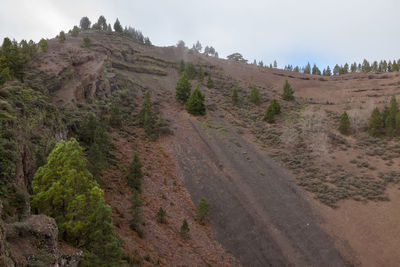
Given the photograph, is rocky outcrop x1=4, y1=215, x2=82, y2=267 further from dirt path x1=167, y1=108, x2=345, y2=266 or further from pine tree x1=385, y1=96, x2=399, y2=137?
pine tree x1=385, y1=96, x2=399, y2=137

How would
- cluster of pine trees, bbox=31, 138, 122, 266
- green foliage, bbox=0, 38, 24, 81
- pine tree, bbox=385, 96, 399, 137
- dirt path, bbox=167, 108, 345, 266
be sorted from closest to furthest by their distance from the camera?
cluster of pine trees, bbox=31, 138, 122, 266 < dirt path, bbox=167, 108, 345, 266 < green foliage, bbox=0, 38, 24, 81 < pine tree, bbox=385, 96, 399, 137

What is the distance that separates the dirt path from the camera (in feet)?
67.9

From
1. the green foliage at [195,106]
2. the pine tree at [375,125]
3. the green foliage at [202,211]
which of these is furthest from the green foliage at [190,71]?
the green foliage at [202,211]

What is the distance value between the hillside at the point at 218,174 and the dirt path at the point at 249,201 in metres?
0.12

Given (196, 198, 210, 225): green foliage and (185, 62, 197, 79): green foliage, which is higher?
(185, 62, 197, 79): green foliage

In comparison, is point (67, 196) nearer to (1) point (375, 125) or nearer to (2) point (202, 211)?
(2) point (202, 211)

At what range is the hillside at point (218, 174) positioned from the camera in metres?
16.4

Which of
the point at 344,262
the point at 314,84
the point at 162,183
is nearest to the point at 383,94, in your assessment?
the point at 314,84

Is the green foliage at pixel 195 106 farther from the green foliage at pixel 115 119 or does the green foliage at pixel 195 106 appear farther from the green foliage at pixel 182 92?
the green foliage at pixel 115 119

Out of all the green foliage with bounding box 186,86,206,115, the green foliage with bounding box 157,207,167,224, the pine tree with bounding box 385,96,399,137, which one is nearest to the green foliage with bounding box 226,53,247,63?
the green foliage with bounding box 186,86,206,115

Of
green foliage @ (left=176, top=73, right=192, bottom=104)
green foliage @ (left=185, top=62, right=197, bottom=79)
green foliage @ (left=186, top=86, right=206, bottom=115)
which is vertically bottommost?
green foliage @ (left=186, top=86, right=206, bottom=115)

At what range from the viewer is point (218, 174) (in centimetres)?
3047

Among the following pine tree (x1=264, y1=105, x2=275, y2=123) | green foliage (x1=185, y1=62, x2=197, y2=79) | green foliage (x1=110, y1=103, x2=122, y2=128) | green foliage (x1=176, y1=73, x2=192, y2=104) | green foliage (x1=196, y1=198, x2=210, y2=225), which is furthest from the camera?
green foliage (x1=185, y1=62, x2=197, y2=79)

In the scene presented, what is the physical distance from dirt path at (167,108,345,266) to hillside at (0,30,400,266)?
121 mm
